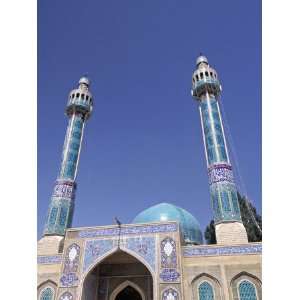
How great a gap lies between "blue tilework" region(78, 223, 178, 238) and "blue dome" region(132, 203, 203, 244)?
10.6 feet

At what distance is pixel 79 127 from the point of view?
14.5m

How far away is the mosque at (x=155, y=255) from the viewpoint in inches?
346

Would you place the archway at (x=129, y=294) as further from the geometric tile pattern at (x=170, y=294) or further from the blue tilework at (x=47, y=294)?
the geometric tile pattern at (x=170, y=294)

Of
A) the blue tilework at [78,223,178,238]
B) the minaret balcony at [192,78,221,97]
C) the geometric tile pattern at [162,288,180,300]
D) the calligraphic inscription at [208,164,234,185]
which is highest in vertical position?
the minaret balcony at [192,78,221,97]

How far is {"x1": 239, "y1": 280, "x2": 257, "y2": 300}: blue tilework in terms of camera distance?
8.44 m

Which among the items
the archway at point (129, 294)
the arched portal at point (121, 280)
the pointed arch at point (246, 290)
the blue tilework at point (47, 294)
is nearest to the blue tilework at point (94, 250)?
the arched portal at point (121, 280)

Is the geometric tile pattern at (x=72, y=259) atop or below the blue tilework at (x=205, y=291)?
atop

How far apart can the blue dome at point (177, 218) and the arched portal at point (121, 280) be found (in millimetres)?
2787

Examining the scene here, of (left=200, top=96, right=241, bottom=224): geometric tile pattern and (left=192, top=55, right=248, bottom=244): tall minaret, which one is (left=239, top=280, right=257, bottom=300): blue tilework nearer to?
(left=192, top=55, right=248, bottom=244): tall minaret

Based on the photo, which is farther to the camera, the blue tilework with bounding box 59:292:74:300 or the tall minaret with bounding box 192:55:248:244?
the tall minaret with bounding box 192:55:248:244

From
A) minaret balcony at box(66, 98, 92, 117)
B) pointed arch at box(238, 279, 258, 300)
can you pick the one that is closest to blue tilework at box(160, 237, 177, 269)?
pointed arch at box(238, 279, 258, 300)

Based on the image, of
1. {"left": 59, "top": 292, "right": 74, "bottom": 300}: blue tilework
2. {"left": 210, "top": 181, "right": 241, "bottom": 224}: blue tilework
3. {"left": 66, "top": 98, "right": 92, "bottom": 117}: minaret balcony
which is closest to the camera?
{"left": 59, "top": 292, "right": 74, "bottom": 300}: blue tilework
